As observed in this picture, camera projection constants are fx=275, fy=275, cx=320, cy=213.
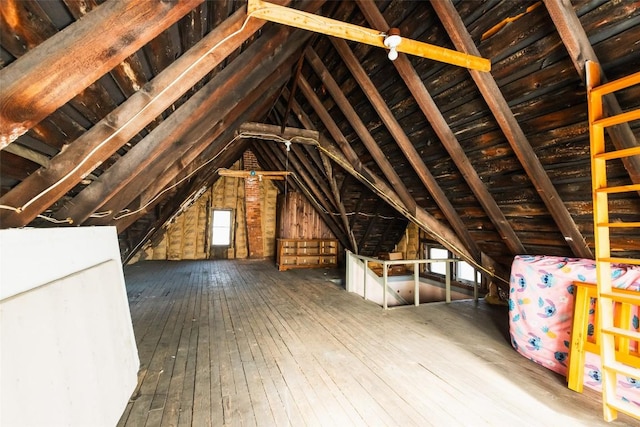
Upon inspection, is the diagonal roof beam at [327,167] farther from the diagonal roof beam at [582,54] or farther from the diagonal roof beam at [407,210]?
the diagonal roof beam at [582,54]

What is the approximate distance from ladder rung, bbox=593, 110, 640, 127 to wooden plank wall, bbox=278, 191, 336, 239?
688 centimetres

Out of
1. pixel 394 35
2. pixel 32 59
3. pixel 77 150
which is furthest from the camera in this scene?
pixel 394 35

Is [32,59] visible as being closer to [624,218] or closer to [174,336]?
[174,336]

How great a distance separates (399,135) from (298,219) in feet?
17.7

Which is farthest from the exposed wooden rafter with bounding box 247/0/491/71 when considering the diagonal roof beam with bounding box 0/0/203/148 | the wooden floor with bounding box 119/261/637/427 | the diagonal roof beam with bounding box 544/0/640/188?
the wooden floor with bounding box 119/261/637/427

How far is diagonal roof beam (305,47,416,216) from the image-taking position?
3557 millimetres

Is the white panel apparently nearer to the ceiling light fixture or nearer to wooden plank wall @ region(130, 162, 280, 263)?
the ceiling light fixture

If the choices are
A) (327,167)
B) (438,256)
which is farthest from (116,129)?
(438,256)

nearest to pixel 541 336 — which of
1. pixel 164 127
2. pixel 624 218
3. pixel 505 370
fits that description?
pixel 505 370

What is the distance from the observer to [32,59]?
0.91 m

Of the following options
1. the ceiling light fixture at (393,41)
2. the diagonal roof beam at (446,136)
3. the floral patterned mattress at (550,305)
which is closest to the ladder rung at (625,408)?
the floral patterned mattress at (550,305)

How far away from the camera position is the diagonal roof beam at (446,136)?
2559 millimetres

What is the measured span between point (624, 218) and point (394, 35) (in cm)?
236

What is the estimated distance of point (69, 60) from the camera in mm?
983
